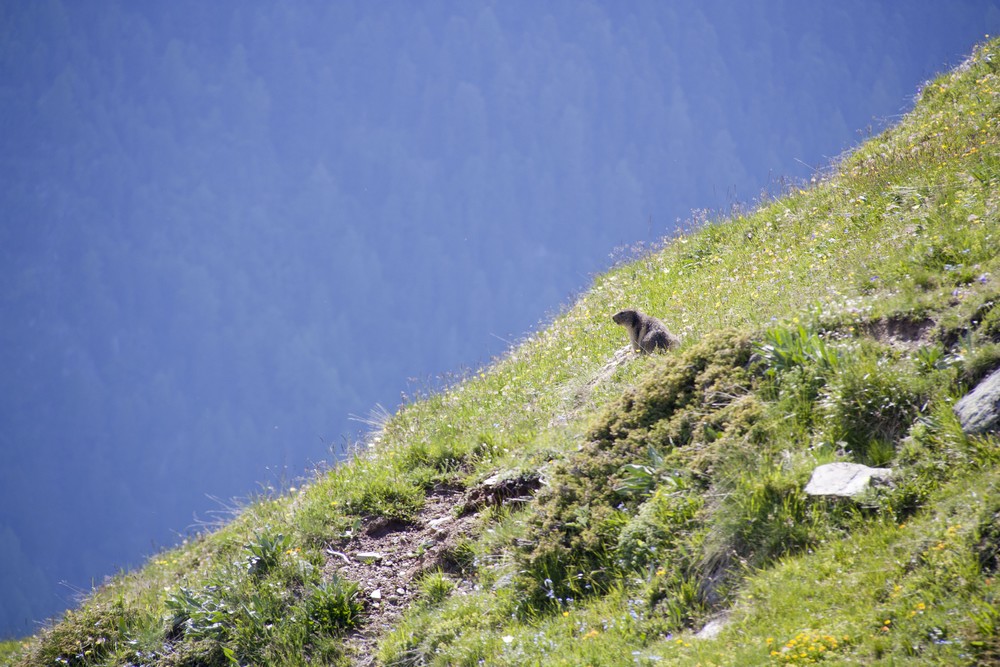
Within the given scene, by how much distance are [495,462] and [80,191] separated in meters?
206

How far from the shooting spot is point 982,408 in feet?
17.5

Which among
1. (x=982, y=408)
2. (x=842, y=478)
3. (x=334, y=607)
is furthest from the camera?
(x=334, y=607)

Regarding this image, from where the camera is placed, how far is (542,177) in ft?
626

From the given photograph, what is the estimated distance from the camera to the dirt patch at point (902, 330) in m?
6.62

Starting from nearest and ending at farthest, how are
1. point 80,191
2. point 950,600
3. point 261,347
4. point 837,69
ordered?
point 950,600
point 261,347
point 837,69
point 80,191

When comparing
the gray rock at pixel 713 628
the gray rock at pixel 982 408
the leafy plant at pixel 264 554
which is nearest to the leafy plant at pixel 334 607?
the leafy plant at pixel 264 554

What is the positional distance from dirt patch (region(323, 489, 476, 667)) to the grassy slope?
0.18m

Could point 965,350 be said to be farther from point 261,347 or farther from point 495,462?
point 261,347

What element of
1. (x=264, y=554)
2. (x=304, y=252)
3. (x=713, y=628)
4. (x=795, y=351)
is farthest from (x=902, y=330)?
(x=304, y=252)

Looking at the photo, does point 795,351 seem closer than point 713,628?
No

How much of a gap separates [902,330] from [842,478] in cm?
→ 199

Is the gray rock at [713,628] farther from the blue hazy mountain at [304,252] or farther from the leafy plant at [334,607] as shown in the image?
the blue hazy mountain at [304,252]

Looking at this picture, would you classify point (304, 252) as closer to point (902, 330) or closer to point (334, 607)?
point (334, 607)

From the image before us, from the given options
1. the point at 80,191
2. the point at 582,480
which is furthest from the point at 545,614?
the point at 80,191
